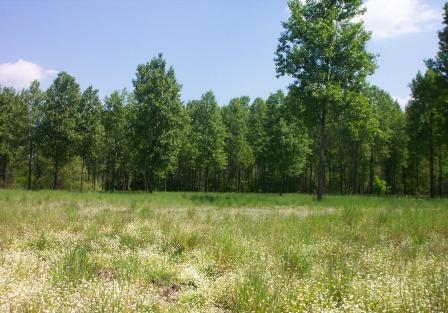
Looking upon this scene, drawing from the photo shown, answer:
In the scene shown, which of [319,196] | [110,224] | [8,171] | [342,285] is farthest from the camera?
[8,171]

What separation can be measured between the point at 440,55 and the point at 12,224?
36788mm

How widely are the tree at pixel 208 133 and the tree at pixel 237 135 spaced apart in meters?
3.25

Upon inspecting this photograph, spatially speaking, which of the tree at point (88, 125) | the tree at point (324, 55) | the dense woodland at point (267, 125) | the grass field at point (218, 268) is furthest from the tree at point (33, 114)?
the grass field at point (218, 268)

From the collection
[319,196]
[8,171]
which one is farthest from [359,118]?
[8,171]

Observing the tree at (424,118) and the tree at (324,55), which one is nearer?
the tree at (324,55)

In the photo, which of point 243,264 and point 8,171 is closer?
point 243,264

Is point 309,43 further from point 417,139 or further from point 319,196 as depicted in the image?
point 417,139

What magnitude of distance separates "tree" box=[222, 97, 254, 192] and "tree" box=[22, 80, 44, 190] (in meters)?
31.2

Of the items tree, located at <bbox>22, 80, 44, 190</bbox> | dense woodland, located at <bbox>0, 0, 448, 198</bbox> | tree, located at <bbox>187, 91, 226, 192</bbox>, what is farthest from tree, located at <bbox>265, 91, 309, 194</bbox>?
tree, located at <bbox>22, 80, 44, 190</bbox>

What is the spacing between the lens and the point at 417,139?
45.0 metres

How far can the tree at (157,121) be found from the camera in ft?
147

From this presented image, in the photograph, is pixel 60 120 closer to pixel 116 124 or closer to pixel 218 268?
pixel 116 124

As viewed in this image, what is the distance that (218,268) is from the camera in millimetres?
7777

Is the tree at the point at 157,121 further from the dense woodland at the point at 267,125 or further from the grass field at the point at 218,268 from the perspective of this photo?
the grass field at the point at 218,268
